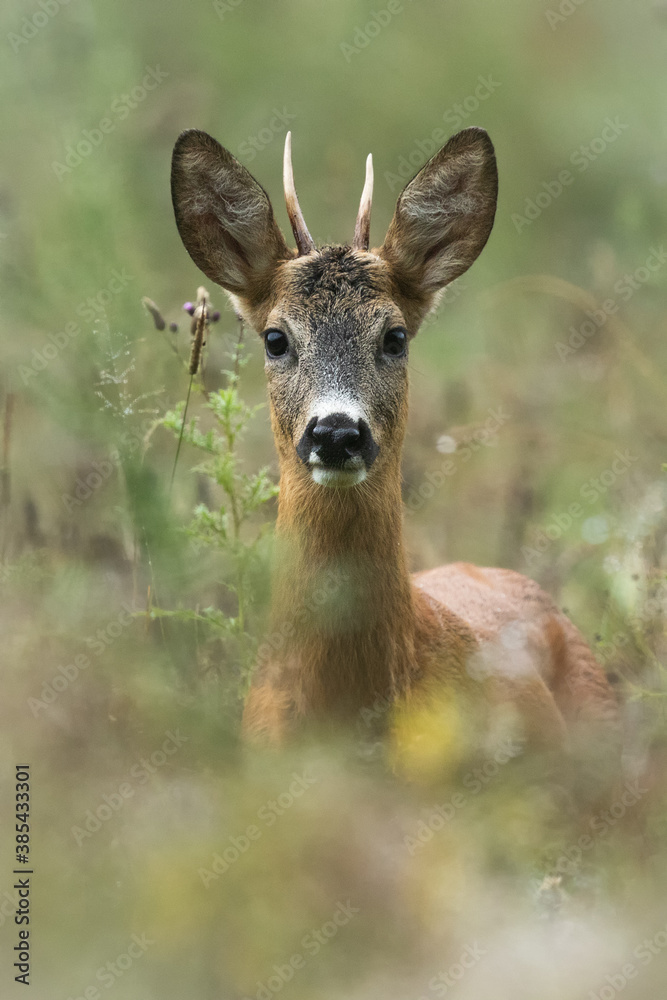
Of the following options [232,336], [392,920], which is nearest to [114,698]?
[392,920]

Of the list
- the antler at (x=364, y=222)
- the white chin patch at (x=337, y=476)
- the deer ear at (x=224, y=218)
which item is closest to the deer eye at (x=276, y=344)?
the deer ear at (x=224, y=218)

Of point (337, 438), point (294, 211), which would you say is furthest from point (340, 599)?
point (294, 211)

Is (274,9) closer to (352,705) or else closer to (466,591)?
(466,591)

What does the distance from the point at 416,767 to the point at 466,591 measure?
5.70 feet

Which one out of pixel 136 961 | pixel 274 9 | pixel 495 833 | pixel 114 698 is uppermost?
pixel 274 9

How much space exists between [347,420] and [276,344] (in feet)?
2.73

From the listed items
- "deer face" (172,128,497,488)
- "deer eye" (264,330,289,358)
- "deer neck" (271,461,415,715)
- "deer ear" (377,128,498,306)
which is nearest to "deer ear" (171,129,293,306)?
"deer face" (172,128,497,488)

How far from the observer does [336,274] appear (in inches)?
173

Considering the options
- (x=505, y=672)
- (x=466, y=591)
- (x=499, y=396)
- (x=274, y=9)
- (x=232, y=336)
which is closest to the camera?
(x=505, y=672)

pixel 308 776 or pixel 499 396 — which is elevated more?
pixel 499 396

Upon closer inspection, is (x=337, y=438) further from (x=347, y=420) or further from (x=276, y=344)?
(x=276, y=344)

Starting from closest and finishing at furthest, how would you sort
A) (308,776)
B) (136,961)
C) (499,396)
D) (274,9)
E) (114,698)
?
A: (136,961)
(308,776)
(114,698)
(499,396)
(274,9)

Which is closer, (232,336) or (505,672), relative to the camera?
(505,672)

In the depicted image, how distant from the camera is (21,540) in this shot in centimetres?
515
